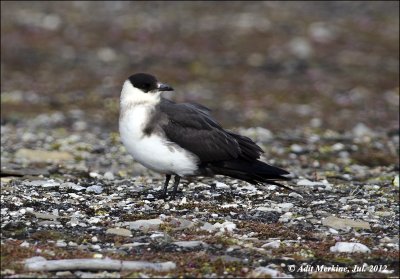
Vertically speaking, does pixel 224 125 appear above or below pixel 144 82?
above

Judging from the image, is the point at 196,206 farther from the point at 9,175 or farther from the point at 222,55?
the point at 222,55

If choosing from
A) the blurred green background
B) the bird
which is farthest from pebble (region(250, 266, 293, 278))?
the blurred green background

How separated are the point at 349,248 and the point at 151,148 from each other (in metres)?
2.79

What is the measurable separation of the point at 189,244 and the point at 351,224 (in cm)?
211

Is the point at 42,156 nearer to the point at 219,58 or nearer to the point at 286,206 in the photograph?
the point at 286,206

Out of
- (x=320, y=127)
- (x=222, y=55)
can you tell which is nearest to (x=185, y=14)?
(x=222, y=55)

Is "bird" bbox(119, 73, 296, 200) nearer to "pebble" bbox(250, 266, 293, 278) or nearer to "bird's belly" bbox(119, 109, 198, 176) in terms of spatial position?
"bird's belly" bbox(119, 109, 198, 176)

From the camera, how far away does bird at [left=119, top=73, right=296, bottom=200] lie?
10.5m

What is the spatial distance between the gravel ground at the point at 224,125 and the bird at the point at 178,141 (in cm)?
45

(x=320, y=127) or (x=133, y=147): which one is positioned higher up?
(x=320, y=127)

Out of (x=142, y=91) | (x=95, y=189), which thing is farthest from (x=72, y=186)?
(x=142, y=91)

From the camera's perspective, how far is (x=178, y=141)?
10.6m

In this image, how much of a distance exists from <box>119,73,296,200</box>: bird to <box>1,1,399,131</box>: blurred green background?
896 cm

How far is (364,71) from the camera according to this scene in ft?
85.8
